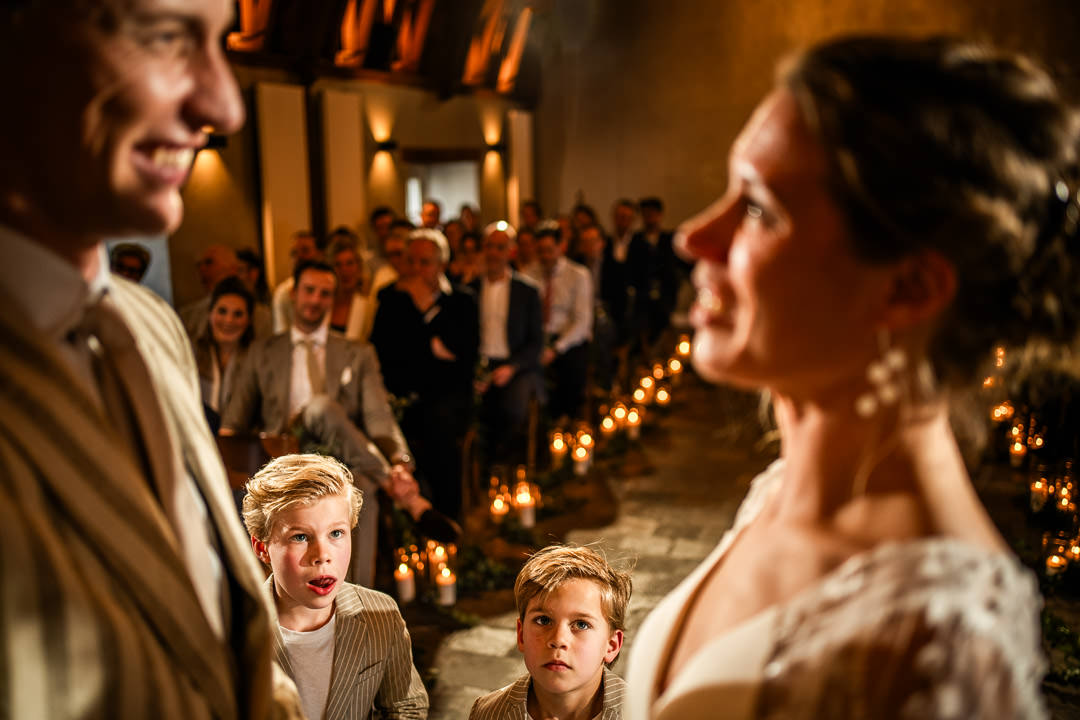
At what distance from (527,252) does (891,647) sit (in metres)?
6.70

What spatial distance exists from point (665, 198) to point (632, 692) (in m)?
13.1

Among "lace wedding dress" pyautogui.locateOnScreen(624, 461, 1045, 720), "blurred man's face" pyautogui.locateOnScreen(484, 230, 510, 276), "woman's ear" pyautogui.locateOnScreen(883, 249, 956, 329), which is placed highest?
"woman's ear" pyautogui.locateOnScreen(883, 249, 956, 329)

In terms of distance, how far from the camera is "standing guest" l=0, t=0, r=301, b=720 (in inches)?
29.3

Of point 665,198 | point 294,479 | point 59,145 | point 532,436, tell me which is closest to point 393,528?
point 532,436

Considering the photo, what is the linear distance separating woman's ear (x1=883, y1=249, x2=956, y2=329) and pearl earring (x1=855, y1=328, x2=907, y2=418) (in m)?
0.02

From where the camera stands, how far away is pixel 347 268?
5.90m

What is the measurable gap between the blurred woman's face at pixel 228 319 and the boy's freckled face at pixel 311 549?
2309 mm

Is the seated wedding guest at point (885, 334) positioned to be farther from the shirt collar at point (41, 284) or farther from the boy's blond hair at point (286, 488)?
the boy's blond hair at point (286, 488)

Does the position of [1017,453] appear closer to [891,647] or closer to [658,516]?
[658,516]

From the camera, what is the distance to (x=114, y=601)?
2.63 feet

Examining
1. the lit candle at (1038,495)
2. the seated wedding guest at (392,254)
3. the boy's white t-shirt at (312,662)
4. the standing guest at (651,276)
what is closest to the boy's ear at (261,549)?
the boy's white t-shirt at (312,662)

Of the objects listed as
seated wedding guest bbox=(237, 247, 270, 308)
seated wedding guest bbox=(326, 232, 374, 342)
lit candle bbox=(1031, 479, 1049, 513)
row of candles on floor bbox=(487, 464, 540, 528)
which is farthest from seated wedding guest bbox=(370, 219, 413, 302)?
lit candle bbox=(1031, 479, 1049, 513)

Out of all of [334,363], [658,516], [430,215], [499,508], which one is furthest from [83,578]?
[430,215]

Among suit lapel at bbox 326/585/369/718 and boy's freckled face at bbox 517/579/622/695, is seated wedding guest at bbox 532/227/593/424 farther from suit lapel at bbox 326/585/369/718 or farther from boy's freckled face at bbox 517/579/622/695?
boy's freckled face at bbox 517/579/622/695
